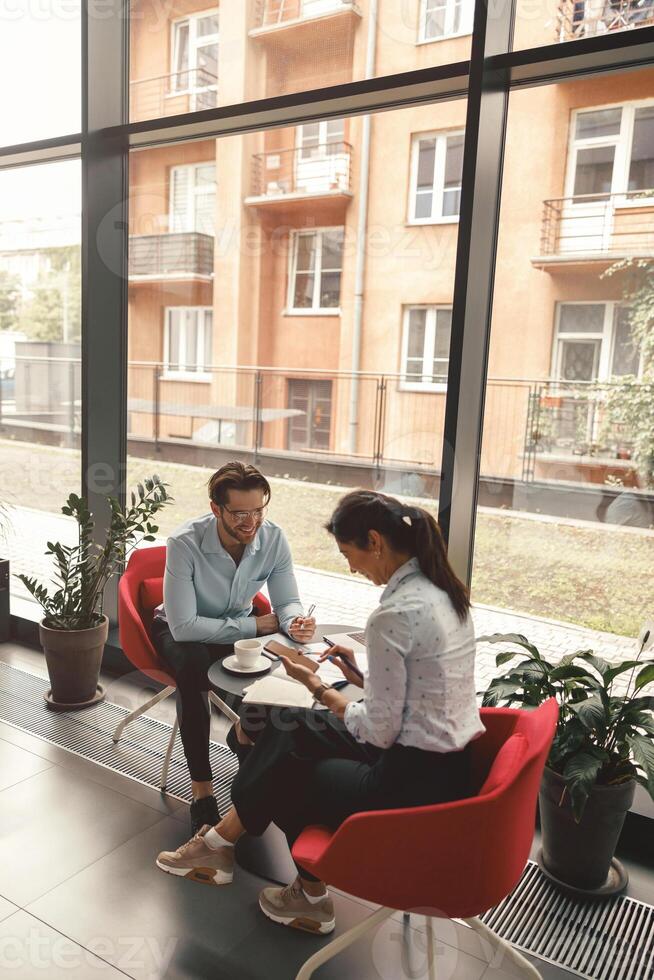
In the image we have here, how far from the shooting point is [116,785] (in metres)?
2.96

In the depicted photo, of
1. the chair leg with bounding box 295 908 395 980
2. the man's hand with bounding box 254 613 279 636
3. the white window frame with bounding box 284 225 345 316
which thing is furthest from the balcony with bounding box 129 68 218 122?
the chair leg with bounding box 295 908 395 980

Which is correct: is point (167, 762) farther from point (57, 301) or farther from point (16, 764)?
point (57, 301)

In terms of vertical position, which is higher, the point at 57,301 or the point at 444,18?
the point at 444,18

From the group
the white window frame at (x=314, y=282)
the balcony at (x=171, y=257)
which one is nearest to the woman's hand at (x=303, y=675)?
the white window frame at (x=314, y=282)

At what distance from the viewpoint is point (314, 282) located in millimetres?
3311

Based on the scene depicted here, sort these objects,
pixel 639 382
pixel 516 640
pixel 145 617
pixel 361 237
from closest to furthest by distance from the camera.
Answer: pixel 516 640
pixel 639 382
pixel 145 617
pixel 361 237

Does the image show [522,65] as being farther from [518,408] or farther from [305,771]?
[305,771]

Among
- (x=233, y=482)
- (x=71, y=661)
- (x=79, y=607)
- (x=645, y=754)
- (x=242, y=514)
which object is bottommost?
(x=71, y=661)

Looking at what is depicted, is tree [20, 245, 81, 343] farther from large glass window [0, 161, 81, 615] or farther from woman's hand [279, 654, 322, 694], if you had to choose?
woman's hand [279, 654, 322, 694]

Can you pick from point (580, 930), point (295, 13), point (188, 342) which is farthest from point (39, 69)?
point (580, 930)

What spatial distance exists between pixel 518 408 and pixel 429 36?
149 cm

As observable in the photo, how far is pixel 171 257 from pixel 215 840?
271 centimetres

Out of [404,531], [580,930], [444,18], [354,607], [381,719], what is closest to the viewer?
[381,719]

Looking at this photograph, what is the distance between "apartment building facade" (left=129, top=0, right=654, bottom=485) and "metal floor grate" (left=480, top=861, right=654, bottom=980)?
143 cm
